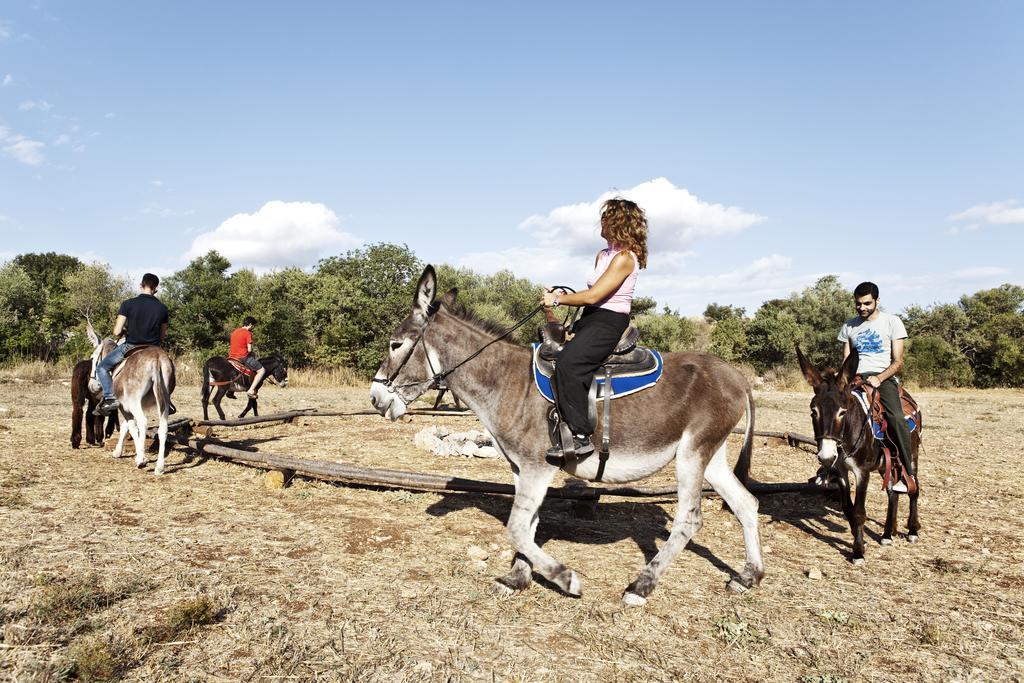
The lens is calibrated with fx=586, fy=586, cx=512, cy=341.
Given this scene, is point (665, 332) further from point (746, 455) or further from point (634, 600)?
point (634, 600)

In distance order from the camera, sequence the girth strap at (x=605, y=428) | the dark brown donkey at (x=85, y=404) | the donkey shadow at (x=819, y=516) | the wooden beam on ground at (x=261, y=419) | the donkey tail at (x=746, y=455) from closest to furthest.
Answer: the girth strap at (x=605, y=428), the donkey tail at (x=746, y=455), the donkey shadow at (x=819, y=516), the dark brown donkey at (x=85, y=404), the wooden beam on ground at (x=261, y=419)

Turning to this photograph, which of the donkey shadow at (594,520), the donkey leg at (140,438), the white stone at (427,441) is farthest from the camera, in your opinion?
the white stone at (427,441)

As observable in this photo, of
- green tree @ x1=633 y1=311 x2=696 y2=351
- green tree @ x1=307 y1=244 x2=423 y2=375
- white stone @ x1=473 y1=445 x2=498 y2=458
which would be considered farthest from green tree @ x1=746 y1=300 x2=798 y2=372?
white stone @ x1=473 y1=445 x2=498 y2=458

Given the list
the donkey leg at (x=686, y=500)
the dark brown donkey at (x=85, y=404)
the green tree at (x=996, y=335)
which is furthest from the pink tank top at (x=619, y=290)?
the green tree at (x=996, y=335)

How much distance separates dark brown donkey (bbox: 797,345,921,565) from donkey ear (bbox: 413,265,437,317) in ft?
13.2

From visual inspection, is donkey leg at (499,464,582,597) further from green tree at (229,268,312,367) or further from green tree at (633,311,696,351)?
green tree at (633,311,696,351)

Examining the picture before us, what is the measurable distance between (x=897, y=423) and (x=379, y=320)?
102 feet

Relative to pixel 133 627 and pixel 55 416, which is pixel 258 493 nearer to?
pixel 133 627

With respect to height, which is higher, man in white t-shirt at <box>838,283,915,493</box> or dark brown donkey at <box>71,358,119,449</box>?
man in white t-shirt at <box>838,283,915,493</box>

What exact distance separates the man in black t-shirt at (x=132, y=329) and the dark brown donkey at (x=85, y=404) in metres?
0.51

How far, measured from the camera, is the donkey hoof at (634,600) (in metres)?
5.17

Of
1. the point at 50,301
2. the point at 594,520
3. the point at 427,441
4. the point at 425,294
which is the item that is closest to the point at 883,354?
the point at 594,520

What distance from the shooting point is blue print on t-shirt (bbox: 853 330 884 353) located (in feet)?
23.5

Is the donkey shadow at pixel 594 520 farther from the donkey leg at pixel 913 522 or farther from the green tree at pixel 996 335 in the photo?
the green tree at pixel 996 335
